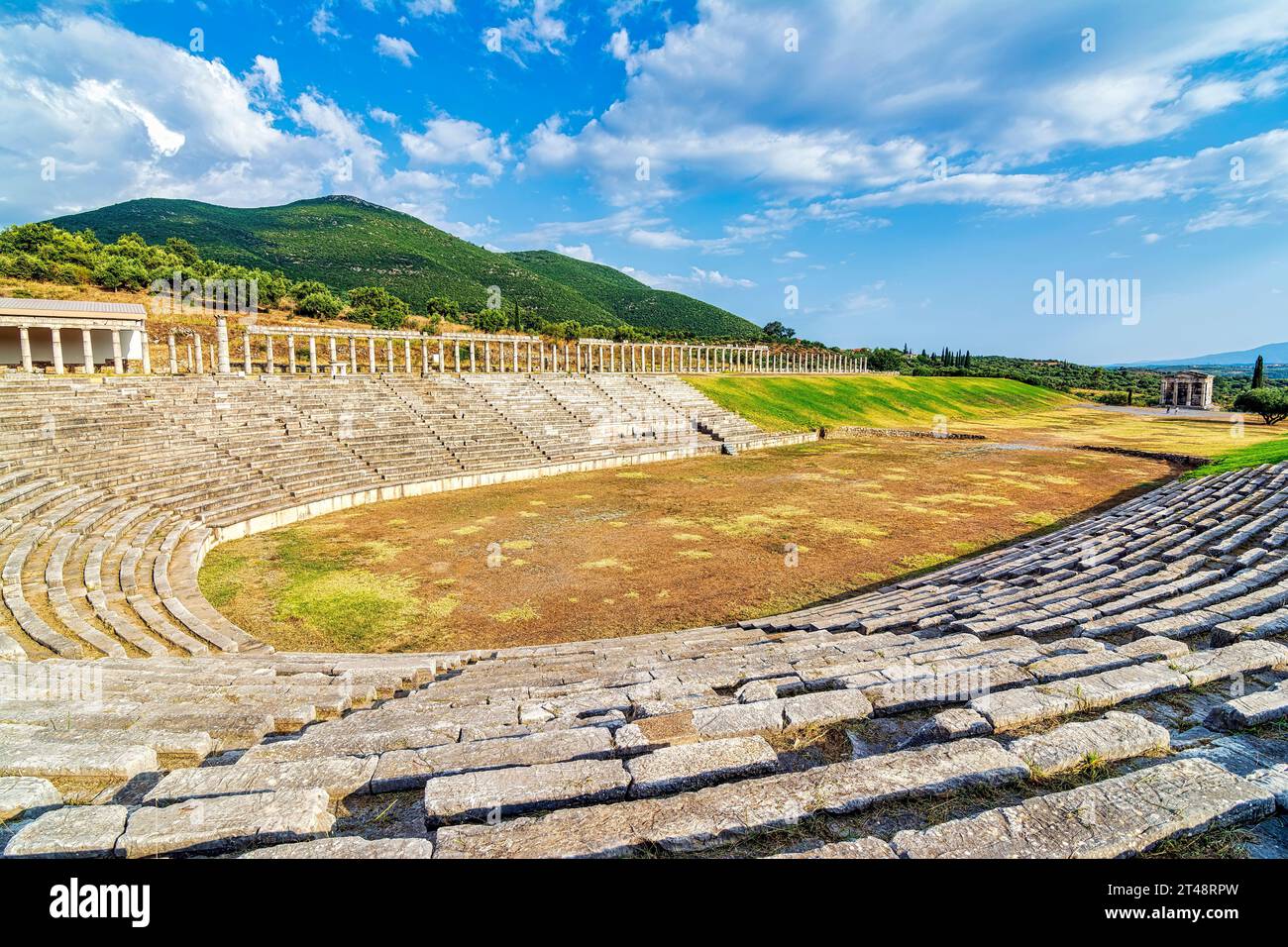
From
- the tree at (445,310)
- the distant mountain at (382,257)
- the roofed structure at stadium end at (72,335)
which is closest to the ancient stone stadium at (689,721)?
the roofed structure at stadium end at (72,335)

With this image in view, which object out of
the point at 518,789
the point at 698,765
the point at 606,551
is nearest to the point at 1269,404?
the point at 606,551

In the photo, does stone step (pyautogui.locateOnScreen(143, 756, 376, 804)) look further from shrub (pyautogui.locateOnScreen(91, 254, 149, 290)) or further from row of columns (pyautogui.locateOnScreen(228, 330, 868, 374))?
shrub (pyautogui.locateOnScreen(91, 254, 149, 290))

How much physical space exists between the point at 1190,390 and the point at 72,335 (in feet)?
351

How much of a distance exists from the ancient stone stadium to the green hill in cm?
11057

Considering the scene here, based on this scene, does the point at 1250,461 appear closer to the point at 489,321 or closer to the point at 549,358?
the point at 549,358

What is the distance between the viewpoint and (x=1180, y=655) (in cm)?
598

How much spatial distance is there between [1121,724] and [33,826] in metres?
7.00

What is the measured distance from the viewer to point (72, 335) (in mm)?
34812

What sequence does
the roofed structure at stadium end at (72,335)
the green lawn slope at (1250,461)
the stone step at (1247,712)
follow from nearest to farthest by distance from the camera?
the stone step at (1247,712)
the green lawn slope at (1250,461)
the roofed structure at stadium end at (72,335)

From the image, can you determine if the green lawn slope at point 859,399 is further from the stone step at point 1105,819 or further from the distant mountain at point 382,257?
the distant mountain at point 382,257

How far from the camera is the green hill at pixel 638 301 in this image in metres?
135

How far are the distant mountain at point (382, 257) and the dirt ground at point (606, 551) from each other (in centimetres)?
8314
